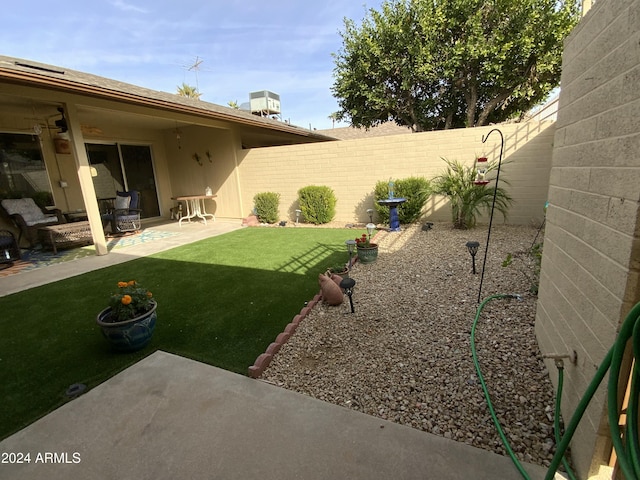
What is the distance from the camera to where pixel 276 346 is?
99.5 inches

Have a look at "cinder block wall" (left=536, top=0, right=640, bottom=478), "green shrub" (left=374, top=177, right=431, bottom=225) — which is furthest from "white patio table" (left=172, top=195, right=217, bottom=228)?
"cinder block wall" (left=536, top=0, right=640, bottom=478)

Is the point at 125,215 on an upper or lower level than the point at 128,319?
upper

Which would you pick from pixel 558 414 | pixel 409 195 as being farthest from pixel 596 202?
pixel 409 195

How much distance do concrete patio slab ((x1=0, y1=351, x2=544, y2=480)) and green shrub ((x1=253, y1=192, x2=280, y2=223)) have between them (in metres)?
6.91

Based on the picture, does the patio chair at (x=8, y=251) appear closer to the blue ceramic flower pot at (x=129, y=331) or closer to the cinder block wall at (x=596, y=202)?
the blue ceramic flower pot at (x=129, y=331)

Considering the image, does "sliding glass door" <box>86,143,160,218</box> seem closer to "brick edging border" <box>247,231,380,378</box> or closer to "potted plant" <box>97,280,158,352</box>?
"potted plant" <box>97,280,158,352</box>

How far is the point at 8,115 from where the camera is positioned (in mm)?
6625

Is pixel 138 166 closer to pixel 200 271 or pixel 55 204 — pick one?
pixel 55 204

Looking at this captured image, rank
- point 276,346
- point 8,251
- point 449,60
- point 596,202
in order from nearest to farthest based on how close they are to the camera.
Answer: point 596,202, point 276,346, point 8,251, point 449,60

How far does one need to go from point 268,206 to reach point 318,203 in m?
1.59

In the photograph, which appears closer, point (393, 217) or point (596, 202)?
point (596, 202)

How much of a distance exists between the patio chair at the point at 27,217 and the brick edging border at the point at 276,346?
6622 mm

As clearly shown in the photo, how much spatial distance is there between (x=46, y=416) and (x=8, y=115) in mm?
7933

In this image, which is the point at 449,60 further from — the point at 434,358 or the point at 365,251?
the point at 434,358
